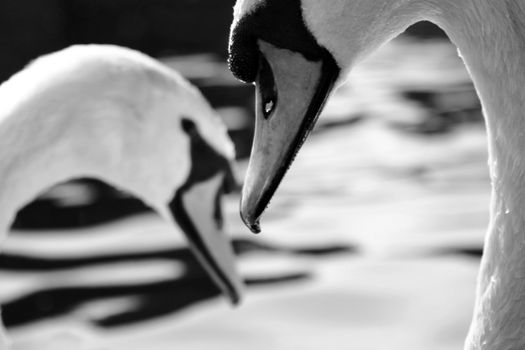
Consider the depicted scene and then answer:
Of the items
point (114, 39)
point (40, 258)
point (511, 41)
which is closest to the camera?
point (511, 41)

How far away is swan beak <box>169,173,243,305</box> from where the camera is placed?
14.6 ft

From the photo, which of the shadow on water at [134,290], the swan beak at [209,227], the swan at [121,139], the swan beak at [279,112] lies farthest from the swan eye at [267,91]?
the shadow on water at [134,290]

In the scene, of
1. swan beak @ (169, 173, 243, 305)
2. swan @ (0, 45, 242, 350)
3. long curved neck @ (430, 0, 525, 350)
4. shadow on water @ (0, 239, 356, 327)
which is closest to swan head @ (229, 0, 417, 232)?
long curved neck @ (430, 0, 525, 350)

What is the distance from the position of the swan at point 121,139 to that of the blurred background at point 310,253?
145 cm

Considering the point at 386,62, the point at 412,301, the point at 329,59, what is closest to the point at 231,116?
the point at 386,62

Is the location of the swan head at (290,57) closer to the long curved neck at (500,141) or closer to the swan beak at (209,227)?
the long curved neck at (500,141)

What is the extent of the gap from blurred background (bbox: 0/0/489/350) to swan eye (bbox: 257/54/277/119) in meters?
3.50

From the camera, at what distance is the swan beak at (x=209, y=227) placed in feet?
14.6

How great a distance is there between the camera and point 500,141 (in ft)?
7.54

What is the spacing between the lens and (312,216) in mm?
7438

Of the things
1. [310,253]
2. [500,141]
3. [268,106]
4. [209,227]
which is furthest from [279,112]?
[310,253]

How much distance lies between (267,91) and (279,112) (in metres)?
0.05

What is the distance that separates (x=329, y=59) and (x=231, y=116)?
7.39 m

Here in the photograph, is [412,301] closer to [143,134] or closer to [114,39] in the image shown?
[143,134]
